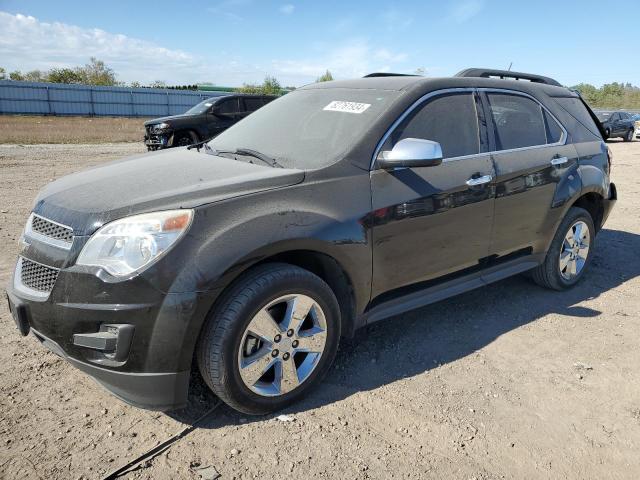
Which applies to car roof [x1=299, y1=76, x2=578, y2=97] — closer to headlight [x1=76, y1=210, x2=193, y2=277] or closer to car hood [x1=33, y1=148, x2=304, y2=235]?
car hood [x1=33, y1=148, x2=304, y2=235]

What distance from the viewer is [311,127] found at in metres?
3.39

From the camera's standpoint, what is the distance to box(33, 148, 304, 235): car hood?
7.90 feet

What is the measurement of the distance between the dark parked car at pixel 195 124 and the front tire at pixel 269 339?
11452 millimetres

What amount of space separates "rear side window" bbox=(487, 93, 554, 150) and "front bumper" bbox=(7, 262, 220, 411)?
2.58m

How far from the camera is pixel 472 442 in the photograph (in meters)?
2.54

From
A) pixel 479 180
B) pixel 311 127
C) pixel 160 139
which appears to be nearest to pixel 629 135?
pixel 160 139

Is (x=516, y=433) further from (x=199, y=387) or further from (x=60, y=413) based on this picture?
(x=60, y=413)

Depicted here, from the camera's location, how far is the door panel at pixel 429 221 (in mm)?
2977

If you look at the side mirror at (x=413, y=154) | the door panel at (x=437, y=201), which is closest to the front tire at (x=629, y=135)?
the door panel at (x=437, y=201)

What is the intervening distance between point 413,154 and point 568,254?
95.2 inches

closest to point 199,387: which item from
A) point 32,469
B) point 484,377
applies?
point 32,469

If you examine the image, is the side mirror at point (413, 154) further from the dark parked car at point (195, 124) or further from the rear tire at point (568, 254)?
the dark parked car at point (195, 124)

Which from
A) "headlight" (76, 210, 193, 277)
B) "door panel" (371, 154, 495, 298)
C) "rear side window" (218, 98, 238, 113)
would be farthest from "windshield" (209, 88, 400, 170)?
"rear side window" (218, 98, 238, 113)

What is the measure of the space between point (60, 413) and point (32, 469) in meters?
0.42
